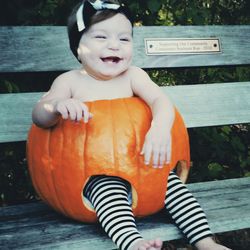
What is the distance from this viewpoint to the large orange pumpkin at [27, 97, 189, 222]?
1425 millimetres

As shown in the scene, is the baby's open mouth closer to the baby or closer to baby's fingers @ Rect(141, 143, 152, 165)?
the baby

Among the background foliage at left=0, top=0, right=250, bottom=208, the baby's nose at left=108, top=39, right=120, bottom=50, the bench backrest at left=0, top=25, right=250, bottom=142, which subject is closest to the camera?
the baby's nose at left=108, top=39, right=120, bottom=50

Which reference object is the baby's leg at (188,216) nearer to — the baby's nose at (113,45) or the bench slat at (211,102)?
the baby's nose at (113,45)

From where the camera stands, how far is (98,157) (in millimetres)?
1421

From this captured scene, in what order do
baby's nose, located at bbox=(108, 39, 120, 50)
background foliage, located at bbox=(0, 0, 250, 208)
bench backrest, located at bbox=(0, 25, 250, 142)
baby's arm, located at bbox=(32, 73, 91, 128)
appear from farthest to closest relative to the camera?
1. background foliage, located at bbox=(0, 0, 250, 208)
2. bench backrest, located at bbox=(0, 25, 250, 142)
3. baby's nose, located at bbox=(108, 39, 120, 50)
4. baby's arm, located at bbox=(32, 73, 91, 128)

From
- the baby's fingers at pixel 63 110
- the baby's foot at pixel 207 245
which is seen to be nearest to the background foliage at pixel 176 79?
the baby's fingers at pixel 63 110

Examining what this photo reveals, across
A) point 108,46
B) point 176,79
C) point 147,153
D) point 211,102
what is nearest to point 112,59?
point 108,46

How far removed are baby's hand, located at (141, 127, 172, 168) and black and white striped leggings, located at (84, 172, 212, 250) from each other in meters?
0.14

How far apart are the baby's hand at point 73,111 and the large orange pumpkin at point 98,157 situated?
113mm

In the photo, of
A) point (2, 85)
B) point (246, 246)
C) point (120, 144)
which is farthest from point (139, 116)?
point (246, 246)

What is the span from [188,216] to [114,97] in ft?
1.54

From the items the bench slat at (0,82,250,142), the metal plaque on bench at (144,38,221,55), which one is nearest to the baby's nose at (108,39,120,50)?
the bench slat at (0,82,250,142)

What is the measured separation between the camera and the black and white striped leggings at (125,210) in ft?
4.36

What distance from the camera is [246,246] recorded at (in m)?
2.38
